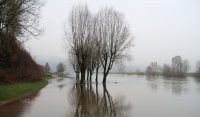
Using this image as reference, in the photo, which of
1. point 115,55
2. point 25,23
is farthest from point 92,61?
point 25,23

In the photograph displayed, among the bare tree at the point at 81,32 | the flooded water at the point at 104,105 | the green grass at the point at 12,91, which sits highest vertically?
the bare tree at the point at 81,32

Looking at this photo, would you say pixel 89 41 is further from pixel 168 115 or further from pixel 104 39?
pixel 168 115

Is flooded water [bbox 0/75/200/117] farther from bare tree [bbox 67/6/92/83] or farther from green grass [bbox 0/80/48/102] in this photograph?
bare tree [bbox 67/6/92/83]

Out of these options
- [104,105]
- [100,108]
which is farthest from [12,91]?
[100,108]

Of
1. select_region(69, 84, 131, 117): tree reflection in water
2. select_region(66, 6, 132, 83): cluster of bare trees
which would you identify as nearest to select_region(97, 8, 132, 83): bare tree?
select_region(66, 6, 132, 83): cluster of bare trees

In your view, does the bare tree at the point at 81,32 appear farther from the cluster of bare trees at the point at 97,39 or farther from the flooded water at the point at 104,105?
the flooded water at the point at 104,105

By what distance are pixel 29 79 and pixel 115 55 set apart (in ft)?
44.4

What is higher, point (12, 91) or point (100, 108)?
point (12, 91)

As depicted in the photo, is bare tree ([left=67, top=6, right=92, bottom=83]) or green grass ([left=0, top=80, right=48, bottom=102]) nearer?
green grass ([left=0, top=80, right=48, bottom=102])

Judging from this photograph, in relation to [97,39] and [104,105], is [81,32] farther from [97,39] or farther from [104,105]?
[104,105]

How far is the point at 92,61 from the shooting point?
4134cm

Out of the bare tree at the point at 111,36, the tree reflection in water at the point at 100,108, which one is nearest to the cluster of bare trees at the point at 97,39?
the bare tree at the point at 111,36

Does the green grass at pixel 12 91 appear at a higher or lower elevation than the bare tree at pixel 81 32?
lower

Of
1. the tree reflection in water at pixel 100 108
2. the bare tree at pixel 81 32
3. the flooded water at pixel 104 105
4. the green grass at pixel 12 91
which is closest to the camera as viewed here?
the tree reflection in water at pixel 100 108
